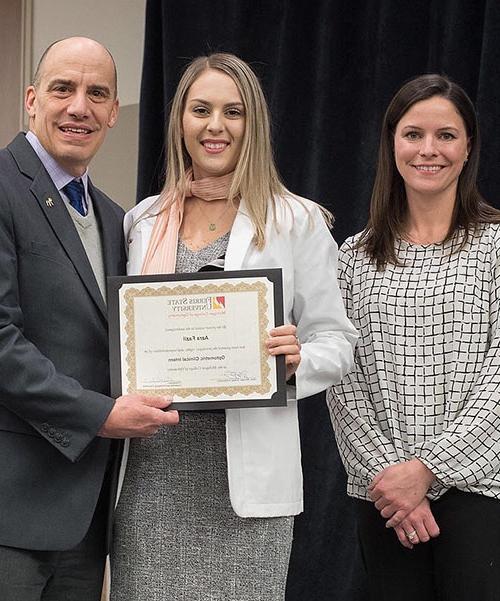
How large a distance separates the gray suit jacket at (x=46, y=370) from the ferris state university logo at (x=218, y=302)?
22cm

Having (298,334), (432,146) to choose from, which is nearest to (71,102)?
(298,334)

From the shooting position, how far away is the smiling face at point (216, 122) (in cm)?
→ 211

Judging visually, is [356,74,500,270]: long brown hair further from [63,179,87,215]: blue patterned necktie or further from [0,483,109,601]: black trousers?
[0,483,109,601]: black trousers

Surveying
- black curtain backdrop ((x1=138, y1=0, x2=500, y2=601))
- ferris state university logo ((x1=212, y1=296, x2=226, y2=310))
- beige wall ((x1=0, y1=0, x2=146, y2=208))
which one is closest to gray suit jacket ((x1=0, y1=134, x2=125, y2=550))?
ferris state university logo ((x1=212, y1=296, x2=226, y2=310))

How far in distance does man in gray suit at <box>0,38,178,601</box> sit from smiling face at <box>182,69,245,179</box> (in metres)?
0.20

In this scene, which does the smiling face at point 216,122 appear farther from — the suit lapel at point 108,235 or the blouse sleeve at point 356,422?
the blouse sleeve at point 356,422

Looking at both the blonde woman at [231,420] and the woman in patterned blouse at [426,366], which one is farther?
the woman in patterned blouse at [426,366]

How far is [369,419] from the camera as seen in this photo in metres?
2.30

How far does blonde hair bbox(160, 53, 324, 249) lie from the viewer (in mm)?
2096

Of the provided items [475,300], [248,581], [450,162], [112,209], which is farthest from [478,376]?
[112,209]

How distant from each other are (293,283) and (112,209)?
1.38 ft

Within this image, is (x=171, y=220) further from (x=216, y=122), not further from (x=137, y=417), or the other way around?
(x=137, y=417)

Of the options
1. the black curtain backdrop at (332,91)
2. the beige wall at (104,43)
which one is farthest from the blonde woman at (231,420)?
the beige wall at (104,43)

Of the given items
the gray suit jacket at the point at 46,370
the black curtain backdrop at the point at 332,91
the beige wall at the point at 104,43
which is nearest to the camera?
the gray suit jacket at the point at 46,370
